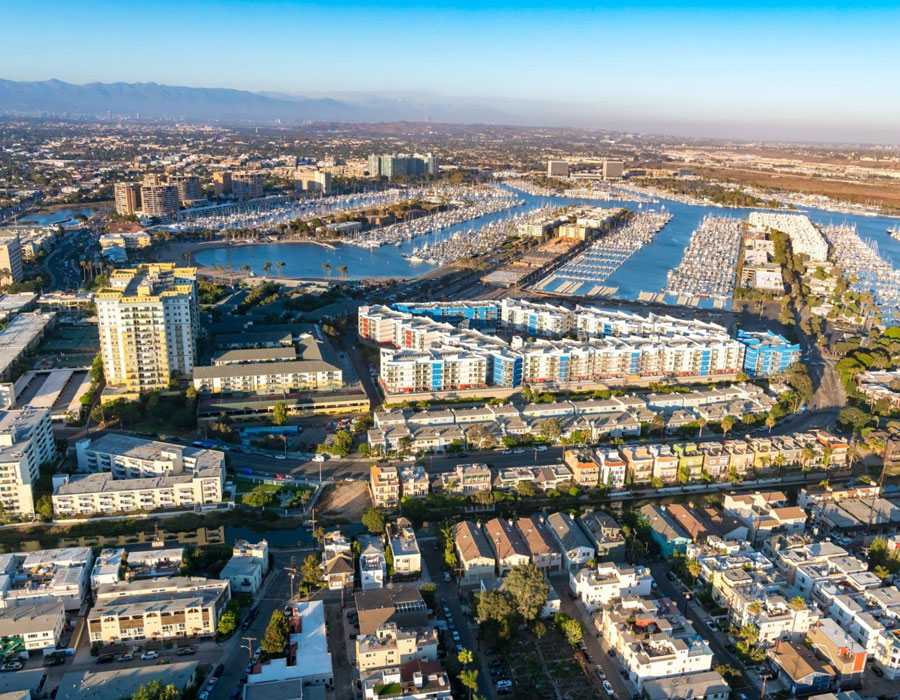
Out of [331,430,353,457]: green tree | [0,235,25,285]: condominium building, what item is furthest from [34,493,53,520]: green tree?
[0,235,25,285]: condominium building

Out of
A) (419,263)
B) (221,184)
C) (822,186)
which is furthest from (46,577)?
(822,186)

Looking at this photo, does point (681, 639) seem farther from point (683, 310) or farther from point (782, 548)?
point (683, 310)

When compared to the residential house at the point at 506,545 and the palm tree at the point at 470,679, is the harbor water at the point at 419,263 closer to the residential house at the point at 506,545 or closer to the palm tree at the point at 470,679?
the residential house at the point at 506,545

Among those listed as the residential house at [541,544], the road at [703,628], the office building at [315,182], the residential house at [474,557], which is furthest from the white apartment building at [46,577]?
the office building at [315,182]

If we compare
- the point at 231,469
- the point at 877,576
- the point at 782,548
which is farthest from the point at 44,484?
the point at 877,576

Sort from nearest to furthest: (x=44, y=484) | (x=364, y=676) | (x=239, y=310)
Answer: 1. (x=364, y=676)
2. (x=44, y=484)
3. (x=239, y=310)

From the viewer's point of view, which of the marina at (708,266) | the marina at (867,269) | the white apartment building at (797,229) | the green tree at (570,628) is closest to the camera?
the green tree at (570,628)
